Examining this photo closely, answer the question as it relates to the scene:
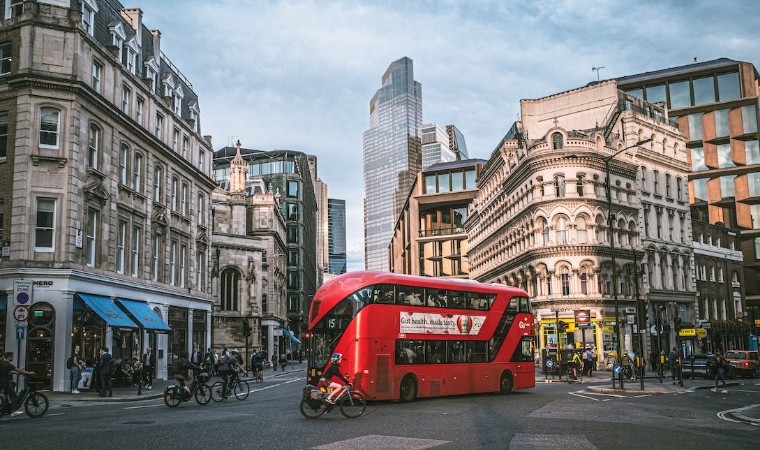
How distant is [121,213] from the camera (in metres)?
33.9

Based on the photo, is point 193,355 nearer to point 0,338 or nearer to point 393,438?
point 0,338

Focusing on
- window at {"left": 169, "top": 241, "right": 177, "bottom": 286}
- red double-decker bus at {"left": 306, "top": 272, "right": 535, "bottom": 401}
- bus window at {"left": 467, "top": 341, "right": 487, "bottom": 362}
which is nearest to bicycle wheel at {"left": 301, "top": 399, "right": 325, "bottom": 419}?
red double-decker bus at {"left": 306, "top": 272, "right": 535, "bottom": 401}

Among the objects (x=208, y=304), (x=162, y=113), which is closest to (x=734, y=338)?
(x=208, y=304)

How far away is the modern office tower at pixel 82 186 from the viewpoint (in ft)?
90.9

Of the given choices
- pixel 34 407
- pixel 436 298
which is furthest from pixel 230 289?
pixel 34 407

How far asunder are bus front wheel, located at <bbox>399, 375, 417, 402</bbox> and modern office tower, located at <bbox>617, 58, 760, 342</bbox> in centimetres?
7073

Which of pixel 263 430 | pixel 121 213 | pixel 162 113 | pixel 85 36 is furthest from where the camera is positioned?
pixel 162 113

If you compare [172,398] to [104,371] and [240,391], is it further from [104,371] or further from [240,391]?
[104,371]

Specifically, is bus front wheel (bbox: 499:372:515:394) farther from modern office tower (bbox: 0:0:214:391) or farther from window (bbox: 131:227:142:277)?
window (bbox: 131:227:142:277)

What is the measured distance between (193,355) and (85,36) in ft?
62.3

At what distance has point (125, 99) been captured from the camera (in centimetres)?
3478

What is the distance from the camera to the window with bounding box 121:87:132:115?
34.2m

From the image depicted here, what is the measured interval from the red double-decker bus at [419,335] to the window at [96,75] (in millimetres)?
16484

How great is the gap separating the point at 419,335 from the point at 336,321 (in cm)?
326
